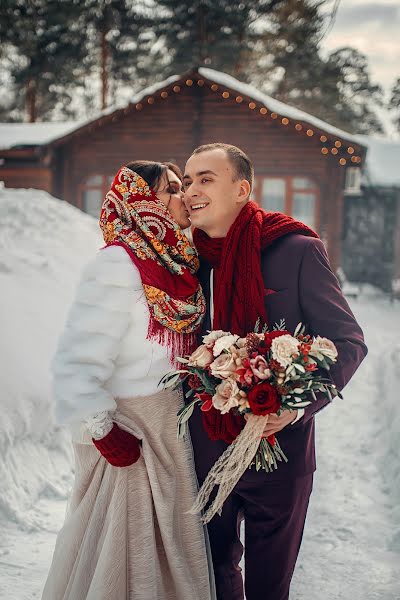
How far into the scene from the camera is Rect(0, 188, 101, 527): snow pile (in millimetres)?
3949

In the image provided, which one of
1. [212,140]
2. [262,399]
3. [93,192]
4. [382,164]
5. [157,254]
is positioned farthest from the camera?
[382,164]

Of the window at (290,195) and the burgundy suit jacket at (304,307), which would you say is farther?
the window at (290,195)

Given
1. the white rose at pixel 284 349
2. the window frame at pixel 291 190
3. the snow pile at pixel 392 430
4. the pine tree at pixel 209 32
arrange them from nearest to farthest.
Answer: the white rose at pixel 284 349, the snow pile at pixel 392 430, the window frame at pixel 291 190, the pine tree at pixel 209 32

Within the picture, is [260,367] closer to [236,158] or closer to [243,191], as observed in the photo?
[243,191]

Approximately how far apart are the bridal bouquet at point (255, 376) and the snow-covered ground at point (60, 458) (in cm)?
154

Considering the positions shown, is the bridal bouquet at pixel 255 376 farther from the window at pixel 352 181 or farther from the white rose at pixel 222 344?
the window at pixel 352 181

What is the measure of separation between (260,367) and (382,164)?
1903 cm

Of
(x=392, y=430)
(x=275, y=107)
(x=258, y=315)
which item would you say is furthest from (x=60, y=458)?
(x=275, y=107)

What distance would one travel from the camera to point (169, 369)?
244 centimetres

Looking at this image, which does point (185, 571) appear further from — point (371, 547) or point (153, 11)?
point (153, 11)

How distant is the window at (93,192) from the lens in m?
16.1

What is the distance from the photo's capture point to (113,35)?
2419 centimetres

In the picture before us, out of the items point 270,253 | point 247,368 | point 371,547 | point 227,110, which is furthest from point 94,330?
point 227,110

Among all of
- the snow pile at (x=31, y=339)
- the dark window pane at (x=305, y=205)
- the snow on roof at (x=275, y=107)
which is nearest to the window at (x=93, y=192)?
the snow on roof at (x=275, y=107)
